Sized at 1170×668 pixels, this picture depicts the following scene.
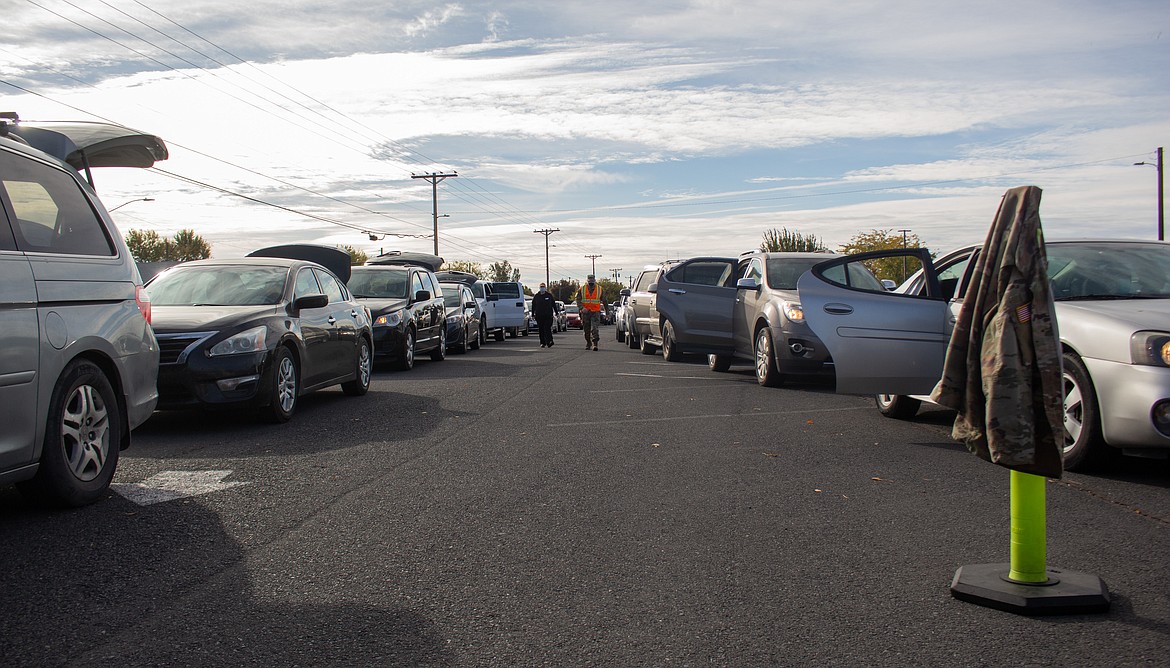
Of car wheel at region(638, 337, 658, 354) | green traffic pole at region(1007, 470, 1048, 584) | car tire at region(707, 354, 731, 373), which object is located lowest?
car wheel at region(638, 337, 658, 354)

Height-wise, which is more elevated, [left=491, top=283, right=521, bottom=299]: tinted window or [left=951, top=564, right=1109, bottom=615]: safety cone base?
[left=491, top=283, right=521, bottom=299]: tinted window

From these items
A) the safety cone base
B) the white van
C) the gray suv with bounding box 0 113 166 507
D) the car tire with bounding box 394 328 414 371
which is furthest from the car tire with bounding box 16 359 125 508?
the white van

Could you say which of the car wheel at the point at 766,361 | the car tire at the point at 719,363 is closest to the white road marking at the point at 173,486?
the car wheel at the point at 766,361

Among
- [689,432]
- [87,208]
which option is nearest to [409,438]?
[689,432]

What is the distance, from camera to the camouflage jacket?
395 cm

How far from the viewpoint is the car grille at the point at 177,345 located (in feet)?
27.8

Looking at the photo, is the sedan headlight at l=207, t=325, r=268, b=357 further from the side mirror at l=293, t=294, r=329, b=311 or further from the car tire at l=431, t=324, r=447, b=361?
the car tire at l=431, t=324, r=447, b=361

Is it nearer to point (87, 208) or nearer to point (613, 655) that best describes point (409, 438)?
point (87, 208)

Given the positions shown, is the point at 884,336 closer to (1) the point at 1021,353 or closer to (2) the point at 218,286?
(1) the point at 1021,353

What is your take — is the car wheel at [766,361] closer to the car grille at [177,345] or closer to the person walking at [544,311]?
the car grille at [177,345]

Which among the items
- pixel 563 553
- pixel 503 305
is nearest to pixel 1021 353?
pixel 563 553

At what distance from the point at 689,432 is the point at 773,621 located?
16.2 feet

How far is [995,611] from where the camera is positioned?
3.87 meters

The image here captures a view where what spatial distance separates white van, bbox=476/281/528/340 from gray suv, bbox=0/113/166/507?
22501 millimetres
